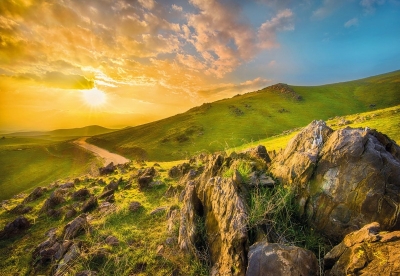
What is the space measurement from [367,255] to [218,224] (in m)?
4.36

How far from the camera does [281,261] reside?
17.2ft

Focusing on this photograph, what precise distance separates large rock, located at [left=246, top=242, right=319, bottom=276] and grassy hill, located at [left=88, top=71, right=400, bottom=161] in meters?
52.5

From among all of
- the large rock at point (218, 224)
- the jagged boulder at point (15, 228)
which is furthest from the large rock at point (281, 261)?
the jagged boulder at point (15, 228)

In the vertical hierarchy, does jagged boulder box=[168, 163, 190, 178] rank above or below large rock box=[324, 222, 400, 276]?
below

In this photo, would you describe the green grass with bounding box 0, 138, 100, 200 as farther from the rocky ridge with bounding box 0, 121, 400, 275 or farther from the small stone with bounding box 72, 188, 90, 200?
the rocky ridge with bounding box 0, 121, 400, 275

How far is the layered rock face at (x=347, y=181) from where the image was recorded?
6340 millimetres

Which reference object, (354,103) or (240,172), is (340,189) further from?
(354,103)

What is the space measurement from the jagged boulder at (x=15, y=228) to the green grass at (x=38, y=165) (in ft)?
114

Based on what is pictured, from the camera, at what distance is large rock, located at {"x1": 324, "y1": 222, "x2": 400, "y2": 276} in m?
4.16

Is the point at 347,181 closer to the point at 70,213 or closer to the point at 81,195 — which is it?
the point at 70,213

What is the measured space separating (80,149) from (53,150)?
12.7 meters

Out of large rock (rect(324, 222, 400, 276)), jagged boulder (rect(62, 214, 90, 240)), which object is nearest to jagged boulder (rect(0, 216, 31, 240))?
jagged boulder (rect(62, 214, 90, 240))

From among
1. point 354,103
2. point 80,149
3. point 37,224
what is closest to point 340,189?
point 37,224

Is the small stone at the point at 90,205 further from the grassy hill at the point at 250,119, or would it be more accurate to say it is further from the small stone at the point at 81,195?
the grassy hill at the point at 250,119
